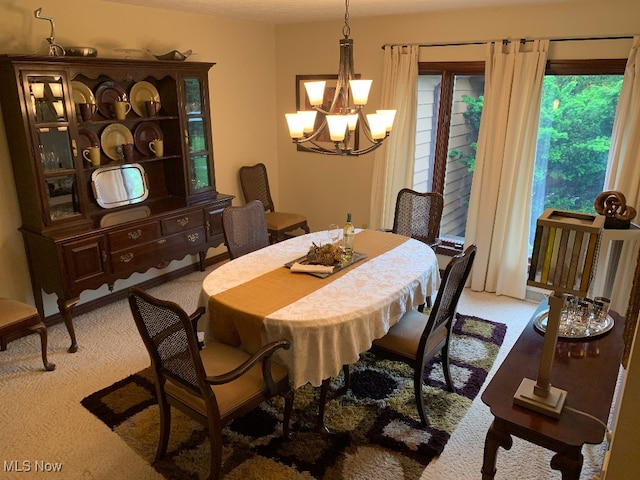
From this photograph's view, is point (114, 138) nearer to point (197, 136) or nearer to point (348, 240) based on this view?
point (197, 136)

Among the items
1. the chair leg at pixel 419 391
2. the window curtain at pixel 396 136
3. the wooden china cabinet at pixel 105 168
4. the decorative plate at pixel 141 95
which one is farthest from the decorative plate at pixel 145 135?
the chair leg at pixel 419 391

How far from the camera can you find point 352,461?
2383mm

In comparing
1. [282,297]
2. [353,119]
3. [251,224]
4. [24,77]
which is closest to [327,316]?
[282,297]

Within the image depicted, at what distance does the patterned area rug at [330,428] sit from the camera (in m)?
2.35

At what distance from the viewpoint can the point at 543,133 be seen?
3982 millimetres

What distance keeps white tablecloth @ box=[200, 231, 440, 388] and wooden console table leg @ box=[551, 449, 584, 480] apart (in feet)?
3.31

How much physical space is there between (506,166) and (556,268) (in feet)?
8.39

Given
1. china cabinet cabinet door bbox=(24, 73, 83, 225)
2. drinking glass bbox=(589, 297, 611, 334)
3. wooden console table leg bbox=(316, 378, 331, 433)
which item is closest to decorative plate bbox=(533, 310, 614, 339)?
drinking glass bbox=(589, 297, 611, 334)

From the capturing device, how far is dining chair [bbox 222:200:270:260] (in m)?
3.22

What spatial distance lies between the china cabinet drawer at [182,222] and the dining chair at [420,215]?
5.55 feet

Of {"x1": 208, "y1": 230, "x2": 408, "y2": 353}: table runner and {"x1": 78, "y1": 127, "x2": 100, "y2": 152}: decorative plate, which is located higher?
{"x1": 78, "y1": 127, "x2": 100, "y2": 152}: decorative plate

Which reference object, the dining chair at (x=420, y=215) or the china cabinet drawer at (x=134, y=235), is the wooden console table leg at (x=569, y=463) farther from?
the china cabinet drawer at (x=134, y=235)

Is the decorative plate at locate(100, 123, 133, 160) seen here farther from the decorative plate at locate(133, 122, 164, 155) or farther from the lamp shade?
the lamp shade

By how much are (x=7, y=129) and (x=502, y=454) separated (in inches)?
145
